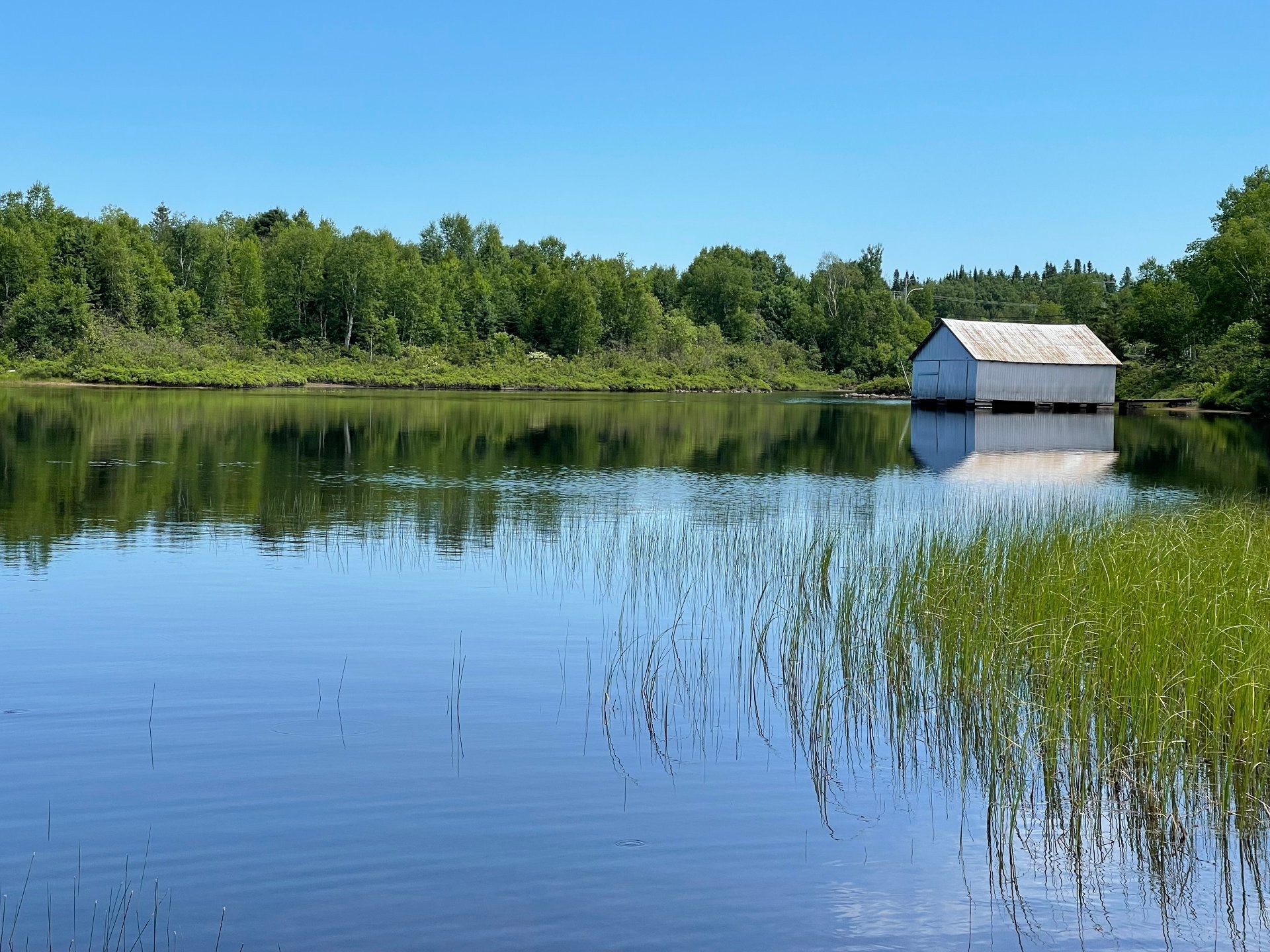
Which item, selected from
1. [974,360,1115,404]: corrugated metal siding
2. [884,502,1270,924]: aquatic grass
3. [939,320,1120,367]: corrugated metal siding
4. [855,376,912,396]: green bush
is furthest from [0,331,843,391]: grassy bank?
[884,502,1270,924]: aquatic grass

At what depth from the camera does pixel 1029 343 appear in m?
65.8

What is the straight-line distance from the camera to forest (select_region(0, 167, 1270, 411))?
75.2 meters

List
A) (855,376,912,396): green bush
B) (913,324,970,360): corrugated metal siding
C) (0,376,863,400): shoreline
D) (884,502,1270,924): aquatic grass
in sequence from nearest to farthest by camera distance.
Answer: (884,502,1270,924): aquatic grass → (913,324,970,360): corrugated metal siding → (0,376,863,400): shoreline → (855,376,912,396): green bush

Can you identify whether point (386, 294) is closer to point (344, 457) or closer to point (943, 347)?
point (943, 347)

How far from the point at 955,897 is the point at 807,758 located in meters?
2.18

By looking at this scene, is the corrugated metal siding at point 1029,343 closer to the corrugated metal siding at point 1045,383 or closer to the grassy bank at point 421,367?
the corrugated metal siding at point 1045,383

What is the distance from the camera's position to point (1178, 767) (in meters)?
7.09

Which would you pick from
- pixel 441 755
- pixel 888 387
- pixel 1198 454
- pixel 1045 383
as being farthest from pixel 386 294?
pixel 441 755

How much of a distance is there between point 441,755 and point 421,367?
89.1 meters

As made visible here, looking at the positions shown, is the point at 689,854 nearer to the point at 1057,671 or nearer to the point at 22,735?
the point at 1057,671

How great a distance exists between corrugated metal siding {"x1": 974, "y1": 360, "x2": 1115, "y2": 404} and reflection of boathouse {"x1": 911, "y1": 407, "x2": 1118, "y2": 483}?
2.22m

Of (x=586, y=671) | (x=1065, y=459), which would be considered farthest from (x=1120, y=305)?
(x=586, y=671)

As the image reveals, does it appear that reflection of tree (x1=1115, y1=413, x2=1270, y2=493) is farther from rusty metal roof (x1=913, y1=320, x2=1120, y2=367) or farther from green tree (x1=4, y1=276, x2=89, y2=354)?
green tree (x1=4, y1=276, x2=89, y2=354)

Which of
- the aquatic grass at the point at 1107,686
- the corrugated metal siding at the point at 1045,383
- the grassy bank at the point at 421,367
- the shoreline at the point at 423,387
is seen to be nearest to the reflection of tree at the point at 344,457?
the corrugated metal siding at the point at 1045,383
